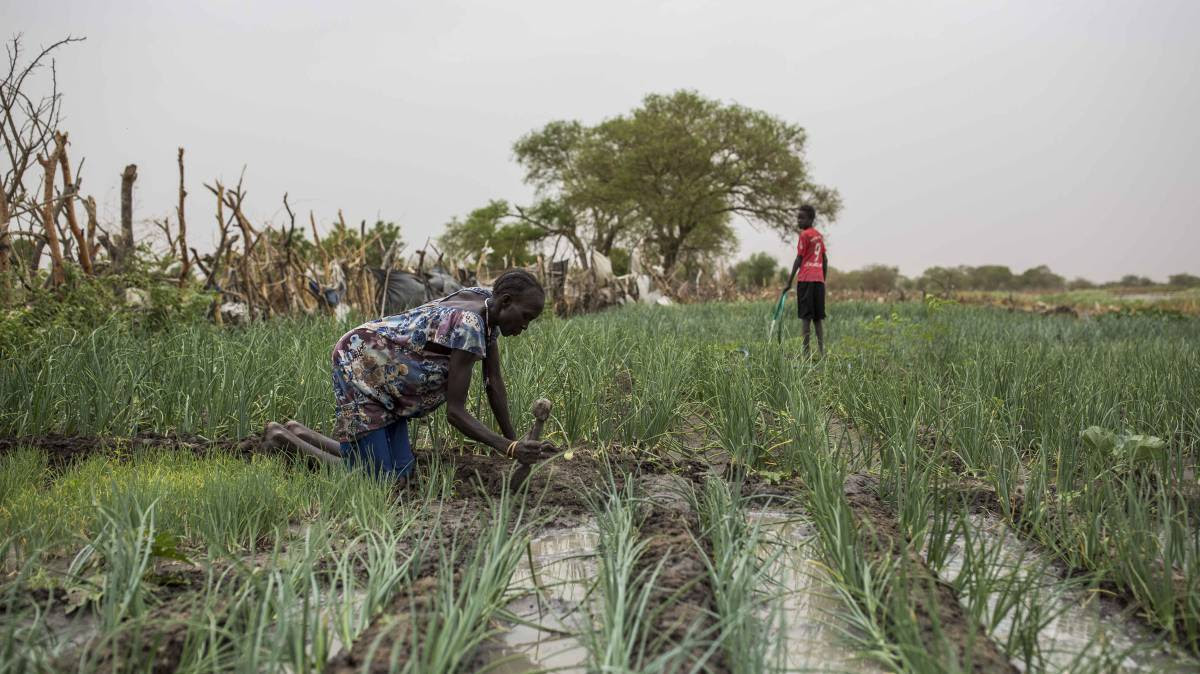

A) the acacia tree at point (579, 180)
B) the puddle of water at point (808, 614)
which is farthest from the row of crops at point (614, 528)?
the acacia tree at point (579, 180)

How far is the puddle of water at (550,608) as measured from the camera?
5.81 feet

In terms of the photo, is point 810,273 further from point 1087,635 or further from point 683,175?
point 683,175

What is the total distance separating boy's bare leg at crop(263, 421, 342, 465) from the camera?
3.24 metres

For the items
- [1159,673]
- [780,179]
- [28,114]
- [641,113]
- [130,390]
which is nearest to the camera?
[1159,673]

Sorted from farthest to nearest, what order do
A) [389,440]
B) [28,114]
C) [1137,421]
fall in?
[28,114], [1137,421], [389,440]

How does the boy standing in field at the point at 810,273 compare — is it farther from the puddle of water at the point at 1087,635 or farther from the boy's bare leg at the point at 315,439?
the puddle of water at the point at 1087,635

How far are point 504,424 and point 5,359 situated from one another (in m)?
3.21

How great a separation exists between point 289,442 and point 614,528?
1888 mm

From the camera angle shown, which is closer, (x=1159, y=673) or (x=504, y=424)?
(x=1159, y=673)

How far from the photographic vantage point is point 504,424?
3.01 meters

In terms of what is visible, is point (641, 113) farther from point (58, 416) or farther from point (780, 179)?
point (58, 416)

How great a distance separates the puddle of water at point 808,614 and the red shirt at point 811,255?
5090 mm

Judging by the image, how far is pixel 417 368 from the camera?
305cm

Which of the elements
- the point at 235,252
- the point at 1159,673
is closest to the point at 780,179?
the point at 235,252
